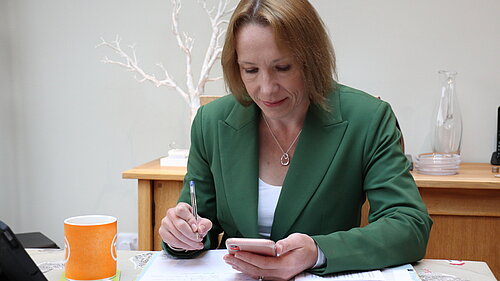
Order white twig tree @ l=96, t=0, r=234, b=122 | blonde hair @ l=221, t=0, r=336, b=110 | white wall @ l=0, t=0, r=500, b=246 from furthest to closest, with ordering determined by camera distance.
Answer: white wall @ l=0, t=0, r=500, b=246 < white twig tree @ l=96, t=0, r=234, b=122 < blonde hair @ l=221, t=0, r=336, b=110

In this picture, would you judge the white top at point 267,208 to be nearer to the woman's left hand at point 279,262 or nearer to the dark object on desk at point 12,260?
the woman's left hand at point 279,262

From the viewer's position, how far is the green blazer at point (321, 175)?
3.89 ft

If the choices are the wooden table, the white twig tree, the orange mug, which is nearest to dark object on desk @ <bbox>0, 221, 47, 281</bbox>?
the orange mug

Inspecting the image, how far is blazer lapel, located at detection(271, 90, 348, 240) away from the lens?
48.8 inches

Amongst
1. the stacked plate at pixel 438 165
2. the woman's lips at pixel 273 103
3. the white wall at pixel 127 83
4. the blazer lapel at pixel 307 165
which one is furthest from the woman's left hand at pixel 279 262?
the white wall at pixel 127 83

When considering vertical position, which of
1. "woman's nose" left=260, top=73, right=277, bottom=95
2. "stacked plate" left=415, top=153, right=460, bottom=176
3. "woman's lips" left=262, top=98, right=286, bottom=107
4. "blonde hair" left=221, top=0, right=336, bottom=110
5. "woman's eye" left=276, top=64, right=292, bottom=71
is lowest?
"stacked plate" left=415, top=153, right=460, bottom=176

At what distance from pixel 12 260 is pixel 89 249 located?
0.20 meters

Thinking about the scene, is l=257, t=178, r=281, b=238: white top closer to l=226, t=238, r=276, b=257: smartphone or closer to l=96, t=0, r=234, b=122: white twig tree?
l=226, t=238, r=276, b=257: smartphone

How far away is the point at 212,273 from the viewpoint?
0.99m

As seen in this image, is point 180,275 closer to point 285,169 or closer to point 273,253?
point 273,253

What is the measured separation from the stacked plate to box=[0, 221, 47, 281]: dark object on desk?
5.27 feet

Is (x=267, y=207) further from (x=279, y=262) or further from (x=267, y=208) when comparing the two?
(x=279, y=262)

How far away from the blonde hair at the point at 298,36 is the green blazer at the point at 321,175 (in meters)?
0.07

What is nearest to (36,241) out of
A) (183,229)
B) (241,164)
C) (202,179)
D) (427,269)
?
(202,179)
